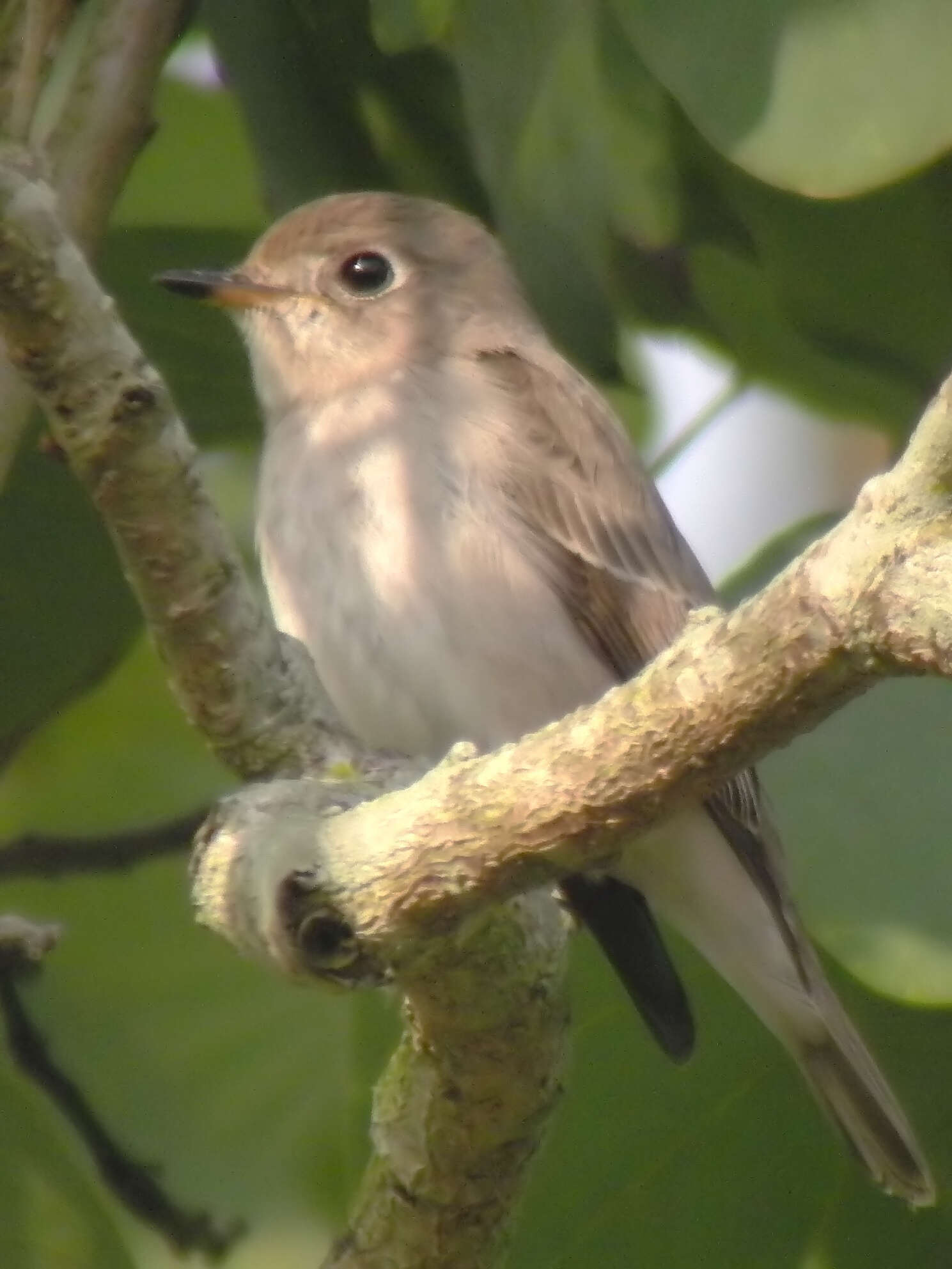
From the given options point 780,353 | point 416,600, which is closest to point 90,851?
point 416,600

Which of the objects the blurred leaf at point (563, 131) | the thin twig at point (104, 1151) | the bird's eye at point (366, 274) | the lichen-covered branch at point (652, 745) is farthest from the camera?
the bird's eye at point (366, 274)

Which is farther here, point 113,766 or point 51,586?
point 113,766

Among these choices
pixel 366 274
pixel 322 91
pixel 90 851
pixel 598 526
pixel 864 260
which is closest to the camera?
pixel 864 260

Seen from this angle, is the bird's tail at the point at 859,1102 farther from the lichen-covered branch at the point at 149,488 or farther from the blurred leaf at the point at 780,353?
the lichen-covered branch at the point at 149,488

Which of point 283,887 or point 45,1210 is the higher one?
point 283,887

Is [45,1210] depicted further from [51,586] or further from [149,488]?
[149,488]

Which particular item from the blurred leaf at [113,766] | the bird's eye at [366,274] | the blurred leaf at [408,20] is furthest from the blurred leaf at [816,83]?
the blurred leaf at [113,766]

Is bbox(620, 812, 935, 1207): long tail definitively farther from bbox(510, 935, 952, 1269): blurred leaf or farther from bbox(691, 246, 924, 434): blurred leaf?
bbox(691, 246, 924, 434): blurred leaf

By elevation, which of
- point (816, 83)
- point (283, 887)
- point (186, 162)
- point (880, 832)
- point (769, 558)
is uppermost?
point (816, 83)
